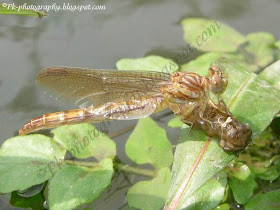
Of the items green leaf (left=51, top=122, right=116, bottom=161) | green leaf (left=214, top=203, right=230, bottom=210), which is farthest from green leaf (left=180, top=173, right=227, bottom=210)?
green leaf (left=51, top=122, right=116, bottom=161)

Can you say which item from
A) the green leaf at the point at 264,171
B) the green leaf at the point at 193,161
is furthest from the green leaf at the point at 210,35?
the green leaf at the point at 193,161

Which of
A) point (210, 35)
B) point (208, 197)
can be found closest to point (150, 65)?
point (210, 35)

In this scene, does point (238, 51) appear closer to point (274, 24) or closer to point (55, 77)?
point (274, 24)

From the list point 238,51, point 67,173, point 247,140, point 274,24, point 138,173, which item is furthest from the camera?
point 274,24

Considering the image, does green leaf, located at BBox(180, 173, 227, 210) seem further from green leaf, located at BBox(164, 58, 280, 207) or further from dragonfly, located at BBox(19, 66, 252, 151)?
dragonfly, located at BBox(19, 66, 252, 151)

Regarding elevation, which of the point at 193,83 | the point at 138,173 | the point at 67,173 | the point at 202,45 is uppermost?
the point at 193,83

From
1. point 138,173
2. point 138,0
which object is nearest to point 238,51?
point 138,0

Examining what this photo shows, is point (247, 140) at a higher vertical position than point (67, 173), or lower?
higher
